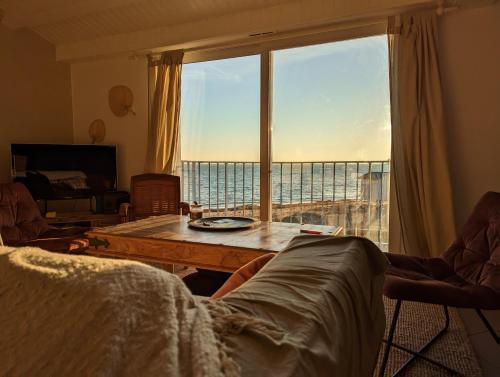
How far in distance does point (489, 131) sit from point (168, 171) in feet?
10.0

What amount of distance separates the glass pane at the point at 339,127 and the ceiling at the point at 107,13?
2.47 ft

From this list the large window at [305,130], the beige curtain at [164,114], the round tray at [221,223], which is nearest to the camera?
the round tray at [221,223]

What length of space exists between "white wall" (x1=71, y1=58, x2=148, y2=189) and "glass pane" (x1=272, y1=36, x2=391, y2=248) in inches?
65.0

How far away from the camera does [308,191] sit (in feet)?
14.1

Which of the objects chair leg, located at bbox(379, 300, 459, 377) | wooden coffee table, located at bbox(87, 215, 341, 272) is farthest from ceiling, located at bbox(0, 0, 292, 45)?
chair leg, located at bbox(379, 300, 459, 377)

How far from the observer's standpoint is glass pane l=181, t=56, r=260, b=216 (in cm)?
407

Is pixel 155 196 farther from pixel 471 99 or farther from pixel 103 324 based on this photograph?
pixel 103 324

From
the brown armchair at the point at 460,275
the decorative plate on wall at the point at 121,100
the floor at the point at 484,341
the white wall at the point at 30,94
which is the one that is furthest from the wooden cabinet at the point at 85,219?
the floor at the point at 484,341

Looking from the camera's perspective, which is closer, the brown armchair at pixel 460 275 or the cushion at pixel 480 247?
the brown armchair at pixel 460 275

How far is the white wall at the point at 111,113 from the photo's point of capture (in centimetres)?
429

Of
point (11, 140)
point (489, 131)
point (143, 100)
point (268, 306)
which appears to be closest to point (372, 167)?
point (489, 131)

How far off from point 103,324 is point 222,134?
4079 mm

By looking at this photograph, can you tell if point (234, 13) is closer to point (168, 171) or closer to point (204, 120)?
point (204, 120)

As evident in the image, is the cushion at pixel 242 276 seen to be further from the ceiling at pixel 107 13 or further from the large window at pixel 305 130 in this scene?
the ceiling at pixel 107 13
